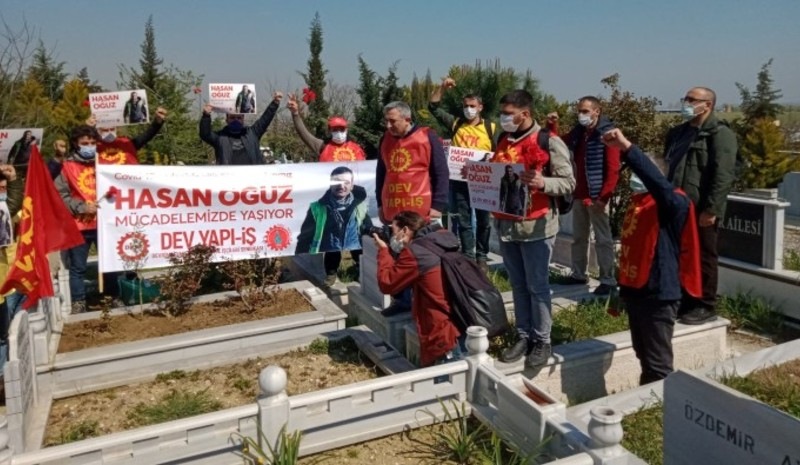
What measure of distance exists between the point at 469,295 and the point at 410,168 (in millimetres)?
1661

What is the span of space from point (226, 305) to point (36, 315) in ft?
6.23

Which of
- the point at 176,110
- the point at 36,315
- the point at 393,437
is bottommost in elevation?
the point at 393,437

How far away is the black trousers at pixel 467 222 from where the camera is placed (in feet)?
23.4

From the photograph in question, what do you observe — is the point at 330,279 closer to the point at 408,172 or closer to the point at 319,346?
the point at 319,346

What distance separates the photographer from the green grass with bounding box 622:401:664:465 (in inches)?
153

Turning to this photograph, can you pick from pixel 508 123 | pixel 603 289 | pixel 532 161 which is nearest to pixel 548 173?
pixel 532 161

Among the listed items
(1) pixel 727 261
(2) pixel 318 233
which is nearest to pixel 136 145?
(2) pixel 318 233

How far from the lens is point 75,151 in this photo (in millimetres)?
6840

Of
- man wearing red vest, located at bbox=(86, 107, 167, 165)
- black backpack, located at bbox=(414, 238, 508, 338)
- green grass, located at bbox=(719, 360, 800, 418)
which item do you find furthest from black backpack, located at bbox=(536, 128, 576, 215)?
man wearing red vest, located at bbox=(86, 107, 167, 165)

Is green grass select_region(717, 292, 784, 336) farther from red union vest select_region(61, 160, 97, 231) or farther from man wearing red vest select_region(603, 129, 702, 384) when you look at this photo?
red union vest select_region(61, 160, 97, 231)

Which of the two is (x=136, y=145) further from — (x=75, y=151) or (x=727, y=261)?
(x=727, y=261)

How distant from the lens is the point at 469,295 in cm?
432

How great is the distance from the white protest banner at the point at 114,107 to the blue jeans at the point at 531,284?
475 cm

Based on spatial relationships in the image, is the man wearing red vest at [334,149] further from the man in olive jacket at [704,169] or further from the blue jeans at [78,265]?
the man in olive jacket at [704,169]
